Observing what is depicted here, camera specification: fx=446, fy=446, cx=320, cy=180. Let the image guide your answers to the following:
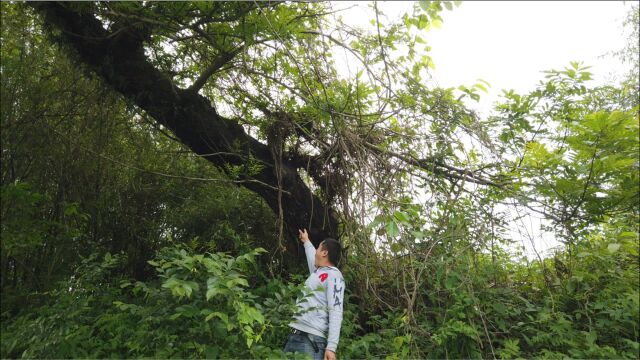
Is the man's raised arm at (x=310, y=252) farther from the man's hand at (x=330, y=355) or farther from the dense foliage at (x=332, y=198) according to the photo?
the man's hand at (x=330, y=355)

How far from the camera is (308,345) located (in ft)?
10.5

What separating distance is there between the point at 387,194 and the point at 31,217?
10.4 ft

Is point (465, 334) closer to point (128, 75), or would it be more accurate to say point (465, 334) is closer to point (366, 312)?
point (366, 312)

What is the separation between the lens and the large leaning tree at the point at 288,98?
3881 mm

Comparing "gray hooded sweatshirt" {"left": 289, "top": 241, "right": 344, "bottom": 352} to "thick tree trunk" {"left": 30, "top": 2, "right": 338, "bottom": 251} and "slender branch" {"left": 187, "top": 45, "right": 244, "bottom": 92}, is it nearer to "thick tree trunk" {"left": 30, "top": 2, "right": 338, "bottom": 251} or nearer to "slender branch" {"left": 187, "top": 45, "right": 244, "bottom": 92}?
"thick tree trunk" {"left": 30, "top": 2, "right": 338, "bottom": 251}

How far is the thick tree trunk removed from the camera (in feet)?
13.3

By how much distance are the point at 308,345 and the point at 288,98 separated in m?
2.55

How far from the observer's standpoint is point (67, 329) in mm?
2852

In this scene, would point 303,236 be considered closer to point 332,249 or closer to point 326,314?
point 332,249

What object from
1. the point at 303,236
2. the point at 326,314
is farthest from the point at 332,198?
the point at 326,314

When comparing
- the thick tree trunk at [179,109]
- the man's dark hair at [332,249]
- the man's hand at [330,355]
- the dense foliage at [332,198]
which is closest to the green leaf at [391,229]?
the dense foliage at [332,198]

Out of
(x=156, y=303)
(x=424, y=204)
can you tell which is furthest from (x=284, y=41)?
(x=156, y=303)

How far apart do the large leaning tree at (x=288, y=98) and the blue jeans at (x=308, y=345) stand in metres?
1.21

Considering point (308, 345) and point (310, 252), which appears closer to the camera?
point (308, 345)
